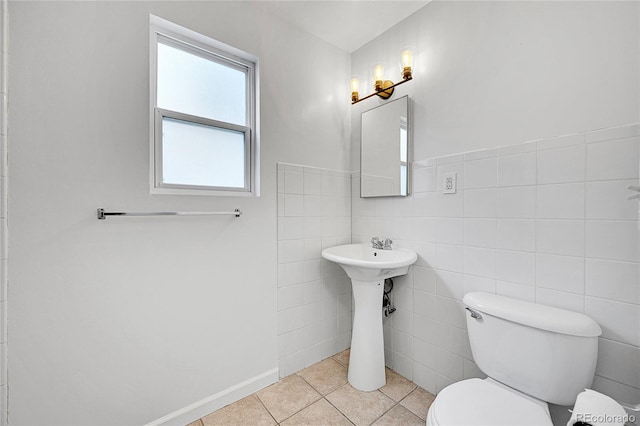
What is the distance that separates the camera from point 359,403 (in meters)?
1.57

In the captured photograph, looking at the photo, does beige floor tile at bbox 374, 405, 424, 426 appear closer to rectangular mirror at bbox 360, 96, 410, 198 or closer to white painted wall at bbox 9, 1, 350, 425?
white painted wall at bbox 9, 1, 350, 425

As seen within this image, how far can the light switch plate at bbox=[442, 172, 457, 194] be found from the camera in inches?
60.7

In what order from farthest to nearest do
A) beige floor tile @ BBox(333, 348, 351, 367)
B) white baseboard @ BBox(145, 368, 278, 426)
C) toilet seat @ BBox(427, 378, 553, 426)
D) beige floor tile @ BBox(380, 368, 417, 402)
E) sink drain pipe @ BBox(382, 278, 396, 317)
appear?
beige floor tile @ BBox(333, 348, 351, 367) < sink drain pipe @ BBox(382, 278, 396, 317) < beige floor tile @ BBox(380, 368, 417, 402) < white baseboard @ BBox(145, 368, 278, 426) < toilet seat @ BBox(427, 378, 553, 426)

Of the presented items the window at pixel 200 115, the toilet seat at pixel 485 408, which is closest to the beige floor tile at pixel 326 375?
the toilet seat at pixel 485 408

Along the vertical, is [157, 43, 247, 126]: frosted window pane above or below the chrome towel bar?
above

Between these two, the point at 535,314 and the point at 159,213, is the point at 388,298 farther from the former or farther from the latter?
the point at 159,213

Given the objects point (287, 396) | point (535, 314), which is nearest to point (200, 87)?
point (287, 396)

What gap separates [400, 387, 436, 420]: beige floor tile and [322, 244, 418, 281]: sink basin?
2.31ft

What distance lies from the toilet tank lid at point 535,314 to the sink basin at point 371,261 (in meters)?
0.38

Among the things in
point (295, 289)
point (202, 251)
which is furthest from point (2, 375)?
point (295, 289)

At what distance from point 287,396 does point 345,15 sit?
240cm

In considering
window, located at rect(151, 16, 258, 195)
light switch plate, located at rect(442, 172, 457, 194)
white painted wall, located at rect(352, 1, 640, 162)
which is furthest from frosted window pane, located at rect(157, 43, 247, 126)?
light switch plate, located at rect(442, 172, 457, 194)

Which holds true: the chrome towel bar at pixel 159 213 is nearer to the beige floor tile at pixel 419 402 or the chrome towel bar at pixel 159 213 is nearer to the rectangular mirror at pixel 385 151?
the rectangular mirror at pixel 385 151

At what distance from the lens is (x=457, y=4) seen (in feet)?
5.08
